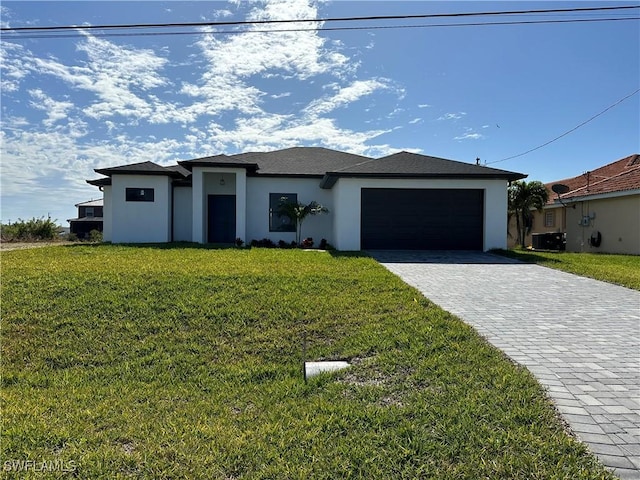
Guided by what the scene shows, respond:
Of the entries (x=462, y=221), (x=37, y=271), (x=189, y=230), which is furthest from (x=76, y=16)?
(x=462, y=221)

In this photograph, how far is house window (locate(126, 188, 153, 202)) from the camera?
1584 centimetres

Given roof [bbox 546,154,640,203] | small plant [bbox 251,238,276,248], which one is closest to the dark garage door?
small plant [bbox 251,238,276,248]

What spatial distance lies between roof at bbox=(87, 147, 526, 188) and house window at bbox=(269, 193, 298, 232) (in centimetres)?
94

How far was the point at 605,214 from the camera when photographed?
664 inches

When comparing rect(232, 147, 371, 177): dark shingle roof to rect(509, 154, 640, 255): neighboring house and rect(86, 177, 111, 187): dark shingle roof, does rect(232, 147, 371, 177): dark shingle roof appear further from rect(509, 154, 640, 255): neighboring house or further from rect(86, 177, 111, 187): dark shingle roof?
rect(509, 154, 640, 255): neighboring house

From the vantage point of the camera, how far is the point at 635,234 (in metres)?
15.2

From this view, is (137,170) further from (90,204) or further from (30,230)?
(90,204)

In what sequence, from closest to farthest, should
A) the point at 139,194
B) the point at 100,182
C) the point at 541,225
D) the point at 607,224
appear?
the point at 139,194 < the point at 607,224 < the point at 100,182 < the point at 541,225

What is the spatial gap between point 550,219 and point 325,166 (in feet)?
48.5

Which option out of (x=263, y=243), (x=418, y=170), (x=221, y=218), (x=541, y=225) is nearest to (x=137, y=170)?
(x=221, y=218)

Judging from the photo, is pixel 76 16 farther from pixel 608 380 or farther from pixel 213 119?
pixel 608 380

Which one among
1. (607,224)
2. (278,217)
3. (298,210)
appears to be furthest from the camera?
(607,224)

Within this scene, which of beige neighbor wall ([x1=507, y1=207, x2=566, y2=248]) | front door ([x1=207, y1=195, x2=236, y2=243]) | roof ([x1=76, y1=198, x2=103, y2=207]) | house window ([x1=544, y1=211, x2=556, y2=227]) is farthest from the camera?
roof ([x1=76, y1=198, x2=103, y2=207])

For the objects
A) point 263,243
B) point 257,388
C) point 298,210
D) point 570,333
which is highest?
point 298,210
